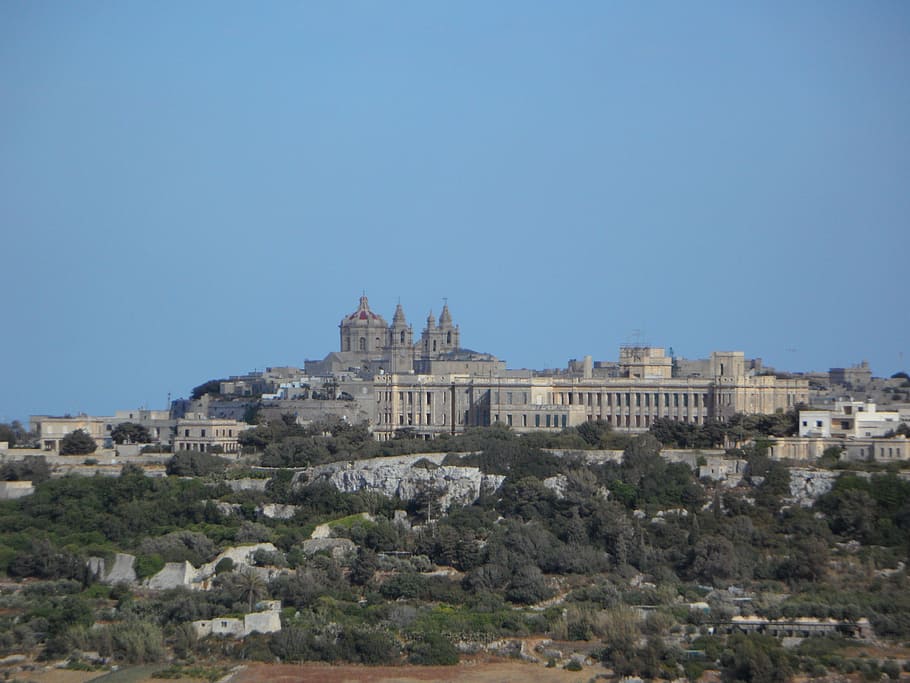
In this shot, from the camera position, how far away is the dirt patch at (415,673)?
48.4 metres

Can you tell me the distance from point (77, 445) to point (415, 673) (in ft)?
101

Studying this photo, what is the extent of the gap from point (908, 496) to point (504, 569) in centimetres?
1292

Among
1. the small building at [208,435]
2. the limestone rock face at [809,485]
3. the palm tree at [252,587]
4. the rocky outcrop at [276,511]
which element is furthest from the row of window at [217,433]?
the palm tree at [252,587]

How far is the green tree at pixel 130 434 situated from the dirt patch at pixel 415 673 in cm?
3436

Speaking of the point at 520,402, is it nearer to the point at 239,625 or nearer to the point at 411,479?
the point at 411,479

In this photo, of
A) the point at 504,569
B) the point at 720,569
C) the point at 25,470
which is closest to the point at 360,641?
the point at 504,569

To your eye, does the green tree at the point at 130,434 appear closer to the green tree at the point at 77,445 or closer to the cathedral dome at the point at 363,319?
the green tree at the point at 77,445

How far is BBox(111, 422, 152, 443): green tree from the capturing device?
3263 inches

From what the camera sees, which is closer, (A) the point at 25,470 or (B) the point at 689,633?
(B) the point at 689,633

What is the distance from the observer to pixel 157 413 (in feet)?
311

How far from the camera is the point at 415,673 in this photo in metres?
49.0

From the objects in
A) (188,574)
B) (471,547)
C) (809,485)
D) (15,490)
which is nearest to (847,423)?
(809,485)

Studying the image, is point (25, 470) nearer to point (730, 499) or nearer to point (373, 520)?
point (373, 520)

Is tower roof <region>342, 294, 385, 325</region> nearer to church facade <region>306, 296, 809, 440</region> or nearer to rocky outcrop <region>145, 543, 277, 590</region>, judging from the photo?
church facade <region>306, 296, 809, 440</region>
